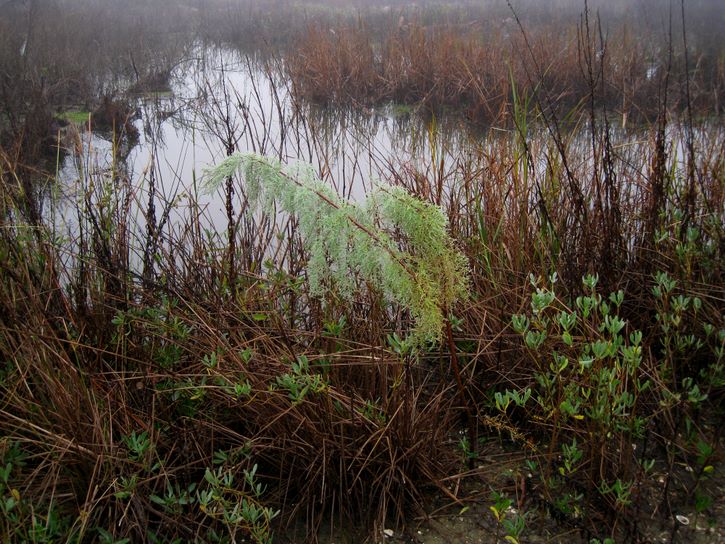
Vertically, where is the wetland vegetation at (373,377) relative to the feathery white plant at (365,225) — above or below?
below

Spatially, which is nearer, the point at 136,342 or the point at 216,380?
the point at 216,380

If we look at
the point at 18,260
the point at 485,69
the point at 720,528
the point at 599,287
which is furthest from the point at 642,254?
the point at 485,69

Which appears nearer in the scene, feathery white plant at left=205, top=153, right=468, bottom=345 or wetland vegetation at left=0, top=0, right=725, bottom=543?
feathery white plant at left=205, top=153, right=468, bottom=345

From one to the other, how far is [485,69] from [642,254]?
18.5 feet

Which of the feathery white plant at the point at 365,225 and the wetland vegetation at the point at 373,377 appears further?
the wetland vegetation at the point at 373,377

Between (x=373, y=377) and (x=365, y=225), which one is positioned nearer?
(x=365, y=225)

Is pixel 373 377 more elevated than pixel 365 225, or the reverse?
pixel 365 225

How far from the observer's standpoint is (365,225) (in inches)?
57.4

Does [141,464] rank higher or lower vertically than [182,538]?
higher

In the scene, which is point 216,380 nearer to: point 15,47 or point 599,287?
point 599,287

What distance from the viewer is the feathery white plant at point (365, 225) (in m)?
1.43

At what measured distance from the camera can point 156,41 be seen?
10703 millimetres

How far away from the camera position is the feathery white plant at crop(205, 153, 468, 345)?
1.43 m

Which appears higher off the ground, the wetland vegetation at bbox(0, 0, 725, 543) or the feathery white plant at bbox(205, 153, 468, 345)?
the feathery white plant at bbox(205, 153, 468, 345)
